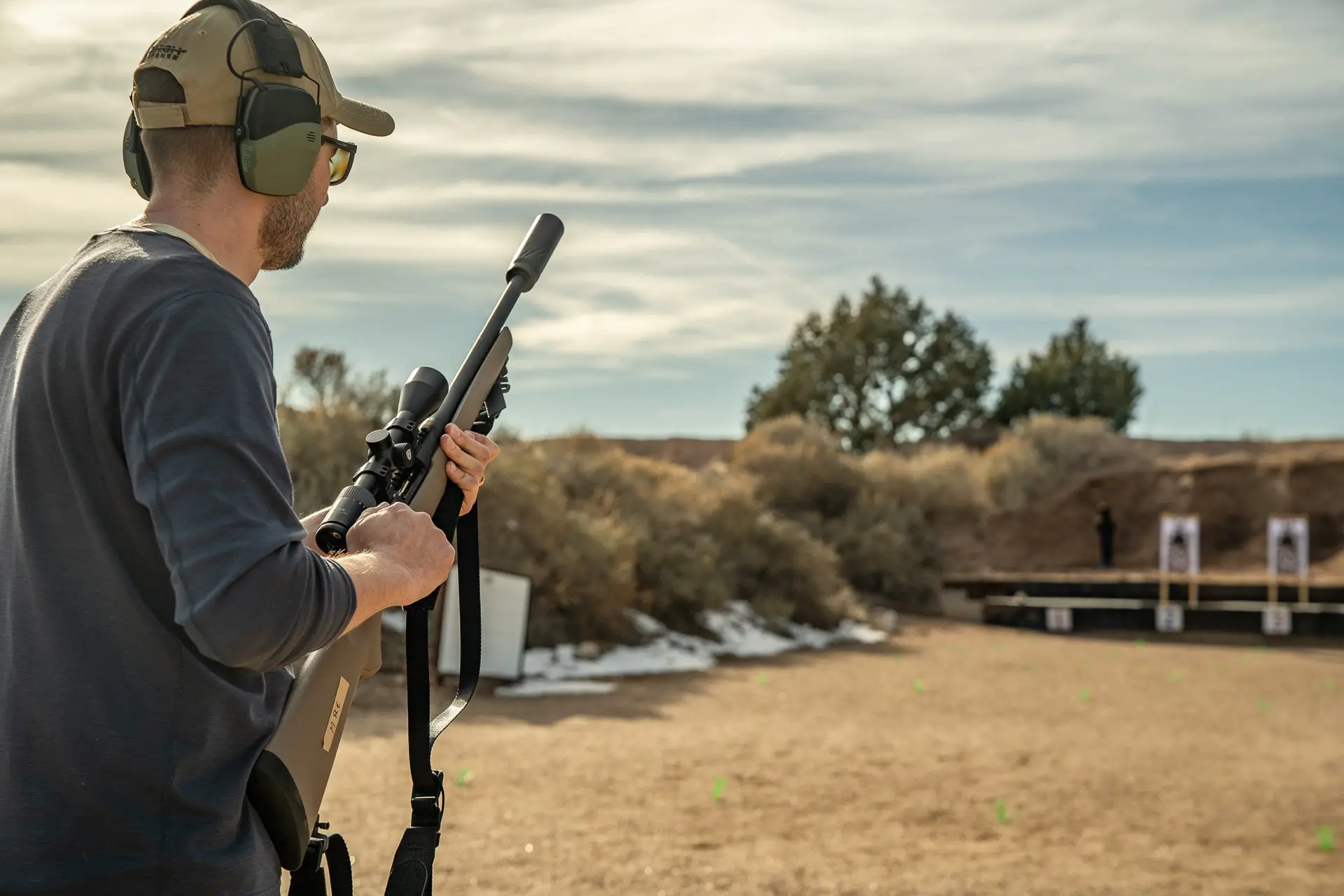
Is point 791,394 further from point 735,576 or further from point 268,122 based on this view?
point 268,122

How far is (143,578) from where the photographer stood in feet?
5.77

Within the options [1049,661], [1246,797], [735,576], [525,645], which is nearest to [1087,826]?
[1246,797]

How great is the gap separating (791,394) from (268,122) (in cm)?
4688

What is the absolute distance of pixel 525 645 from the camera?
14031 millimetres

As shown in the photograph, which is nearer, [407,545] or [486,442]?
[407,545]

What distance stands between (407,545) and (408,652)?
47cm

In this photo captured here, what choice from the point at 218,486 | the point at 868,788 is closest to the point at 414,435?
the point at 218,486

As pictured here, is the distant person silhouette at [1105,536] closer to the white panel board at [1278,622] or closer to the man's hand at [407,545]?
Answer: the white panel board at [1278,622]

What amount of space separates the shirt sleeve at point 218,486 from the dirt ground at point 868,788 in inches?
181

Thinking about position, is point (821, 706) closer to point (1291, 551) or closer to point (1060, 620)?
point (1060, 620)

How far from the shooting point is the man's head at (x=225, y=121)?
1.93 meters

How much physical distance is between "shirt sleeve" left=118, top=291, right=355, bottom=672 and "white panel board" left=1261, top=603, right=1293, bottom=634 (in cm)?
2155

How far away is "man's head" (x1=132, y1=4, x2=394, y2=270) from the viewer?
6.35 feet

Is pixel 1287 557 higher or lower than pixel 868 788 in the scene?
higher
